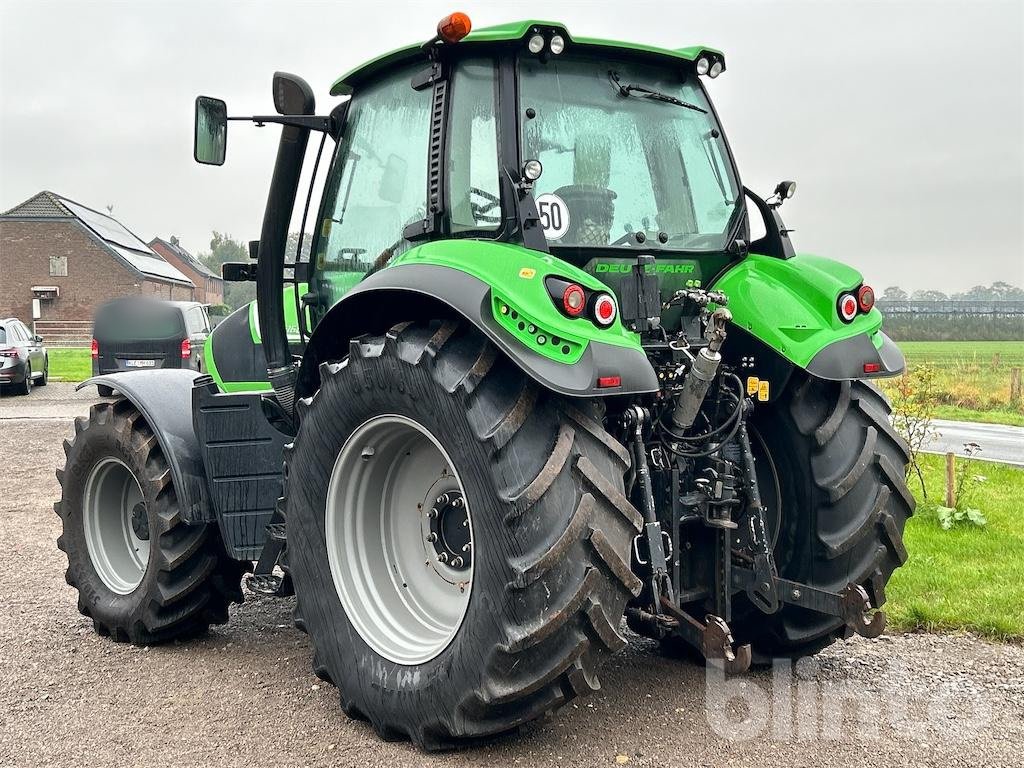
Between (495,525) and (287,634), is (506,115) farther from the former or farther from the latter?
(287,634)

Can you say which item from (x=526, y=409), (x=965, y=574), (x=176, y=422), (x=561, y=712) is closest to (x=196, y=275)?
(x=176, y=422)

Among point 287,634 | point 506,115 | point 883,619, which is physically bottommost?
Answer: point 287,634

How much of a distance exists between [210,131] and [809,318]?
104 inches

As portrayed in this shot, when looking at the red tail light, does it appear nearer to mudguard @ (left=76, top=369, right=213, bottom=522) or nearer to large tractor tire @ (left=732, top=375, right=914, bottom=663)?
large tractor tire @ (left=732, top=375, right=914, bottom=663)

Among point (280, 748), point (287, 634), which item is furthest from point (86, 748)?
point (287, 634)

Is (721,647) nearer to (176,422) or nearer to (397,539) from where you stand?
(397,539)

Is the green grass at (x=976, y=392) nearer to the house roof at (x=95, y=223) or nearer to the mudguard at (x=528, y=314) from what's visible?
the mudguard at (x=528, y=314)

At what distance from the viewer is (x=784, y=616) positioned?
427 cm

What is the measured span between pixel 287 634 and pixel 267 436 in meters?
1.05

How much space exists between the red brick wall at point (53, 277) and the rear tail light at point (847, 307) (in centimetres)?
5394

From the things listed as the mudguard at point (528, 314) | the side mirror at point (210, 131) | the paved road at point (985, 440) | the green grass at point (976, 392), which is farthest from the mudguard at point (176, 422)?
the green grass at point (976, 392)

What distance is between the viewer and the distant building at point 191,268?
71.7 meters

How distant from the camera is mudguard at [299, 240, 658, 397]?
316 cm

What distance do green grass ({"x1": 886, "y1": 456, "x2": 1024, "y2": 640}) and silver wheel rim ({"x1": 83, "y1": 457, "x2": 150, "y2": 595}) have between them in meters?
4.00
